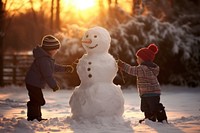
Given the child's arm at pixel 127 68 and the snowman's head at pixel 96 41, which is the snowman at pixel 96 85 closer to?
the snowman's head at pixel 96 41

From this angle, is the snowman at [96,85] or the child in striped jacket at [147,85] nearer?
the snowman at [96,85]

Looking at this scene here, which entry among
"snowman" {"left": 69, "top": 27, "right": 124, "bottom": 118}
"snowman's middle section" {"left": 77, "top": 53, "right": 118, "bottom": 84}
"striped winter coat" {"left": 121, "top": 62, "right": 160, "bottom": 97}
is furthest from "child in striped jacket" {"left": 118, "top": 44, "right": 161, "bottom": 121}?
"snowman" {"left": 69, "top": 27, "right": 124, "bottom": 118}

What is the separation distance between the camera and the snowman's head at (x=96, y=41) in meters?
7.44

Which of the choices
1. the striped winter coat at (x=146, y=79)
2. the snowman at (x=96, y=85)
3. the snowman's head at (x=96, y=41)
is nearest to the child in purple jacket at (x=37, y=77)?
the snowman at (x=96, y=85)

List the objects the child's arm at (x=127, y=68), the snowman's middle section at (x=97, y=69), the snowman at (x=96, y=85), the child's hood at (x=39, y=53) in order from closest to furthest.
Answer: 1. the snowman at (x=96, y=85)
2. the snowman's middle section at (x=97, y=69)
3. the child's hood at (x=39, y=53)
4. the child's arm at (x=127, y=68)

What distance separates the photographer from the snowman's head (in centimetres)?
744

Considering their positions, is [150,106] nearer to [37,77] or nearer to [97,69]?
[97,69]

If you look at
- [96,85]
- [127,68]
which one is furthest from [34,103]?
[127,68]

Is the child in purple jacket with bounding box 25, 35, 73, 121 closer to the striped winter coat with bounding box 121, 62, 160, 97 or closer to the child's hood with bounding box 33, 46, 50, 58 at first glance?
the child's hood with bounding box 33, 46, 50, 58

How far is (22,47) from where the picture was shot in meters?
49.0

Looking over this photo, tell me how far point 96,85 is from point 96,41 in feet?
2.62

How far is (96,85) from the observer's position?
725 cm

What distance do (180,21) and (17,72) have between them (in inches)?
301

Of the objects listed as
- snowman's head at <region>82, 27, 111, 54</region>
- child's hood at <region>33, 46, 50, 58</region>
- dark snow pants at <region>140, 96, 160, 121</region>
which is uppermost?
snowman's head at <region>82, 27, 111, 54</region>
